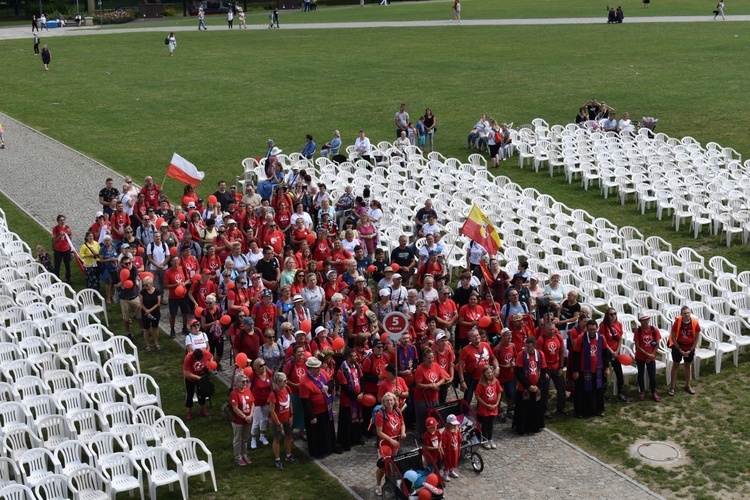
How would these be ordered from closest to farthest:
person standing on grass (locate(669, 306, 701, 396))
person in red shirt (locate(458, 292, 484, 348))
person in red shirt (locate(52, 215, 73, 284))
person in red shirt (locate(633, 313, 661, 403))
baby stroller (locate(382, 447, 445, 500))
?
baby stroller (locate(382, 447, 445, 500))
person in red shirt (locate(633, 313, 661, 403))
person standing on grass (locate(669, 306, 701, 396))
person in red shirt (locate(458, 292, 484, 348))
person in red shirt (locate(52, 215, 73, 284))

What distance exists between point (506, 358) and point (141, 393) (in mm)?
5786

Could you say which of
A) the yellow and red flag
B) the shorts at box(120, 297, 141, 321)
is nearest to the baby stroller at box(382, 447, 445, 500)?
the yellow and red flag

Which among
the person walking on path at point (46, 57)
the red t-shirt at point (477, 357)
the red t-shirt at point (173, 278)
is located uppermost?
the person walking on path at point (46, 57)

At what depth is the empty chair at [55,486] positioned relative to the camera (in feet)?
45.0

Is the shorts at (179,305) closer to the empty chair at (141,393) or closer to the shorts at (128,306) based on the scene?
the shorts at (128,306)

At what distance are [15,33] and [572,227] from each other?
54244 mm

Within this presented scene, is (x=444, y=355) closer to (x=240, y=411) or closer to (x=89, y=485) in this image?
(x=240, y=411)

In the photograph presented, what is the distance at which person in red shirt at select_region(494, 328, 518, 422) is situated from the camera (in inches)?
638

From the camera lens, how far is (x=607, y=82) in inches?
1738

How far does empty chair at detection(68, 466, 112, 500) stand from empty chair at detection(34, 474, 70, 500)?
11 centimetres

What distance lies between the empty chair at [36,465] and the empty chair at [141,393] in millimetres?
1997

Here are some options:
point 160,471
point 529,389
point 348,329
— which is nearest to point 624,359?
point 529,389

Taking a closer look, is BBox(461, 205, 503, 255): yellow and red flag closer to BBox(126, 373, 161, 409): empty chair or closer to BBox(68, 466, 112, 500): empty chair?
BBox(126, 373, 161, 409): empty chair

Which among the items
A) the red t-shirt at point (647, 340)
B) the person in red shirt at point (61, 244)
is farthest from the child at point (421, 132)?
the red t-shirt at point (647, 340)
